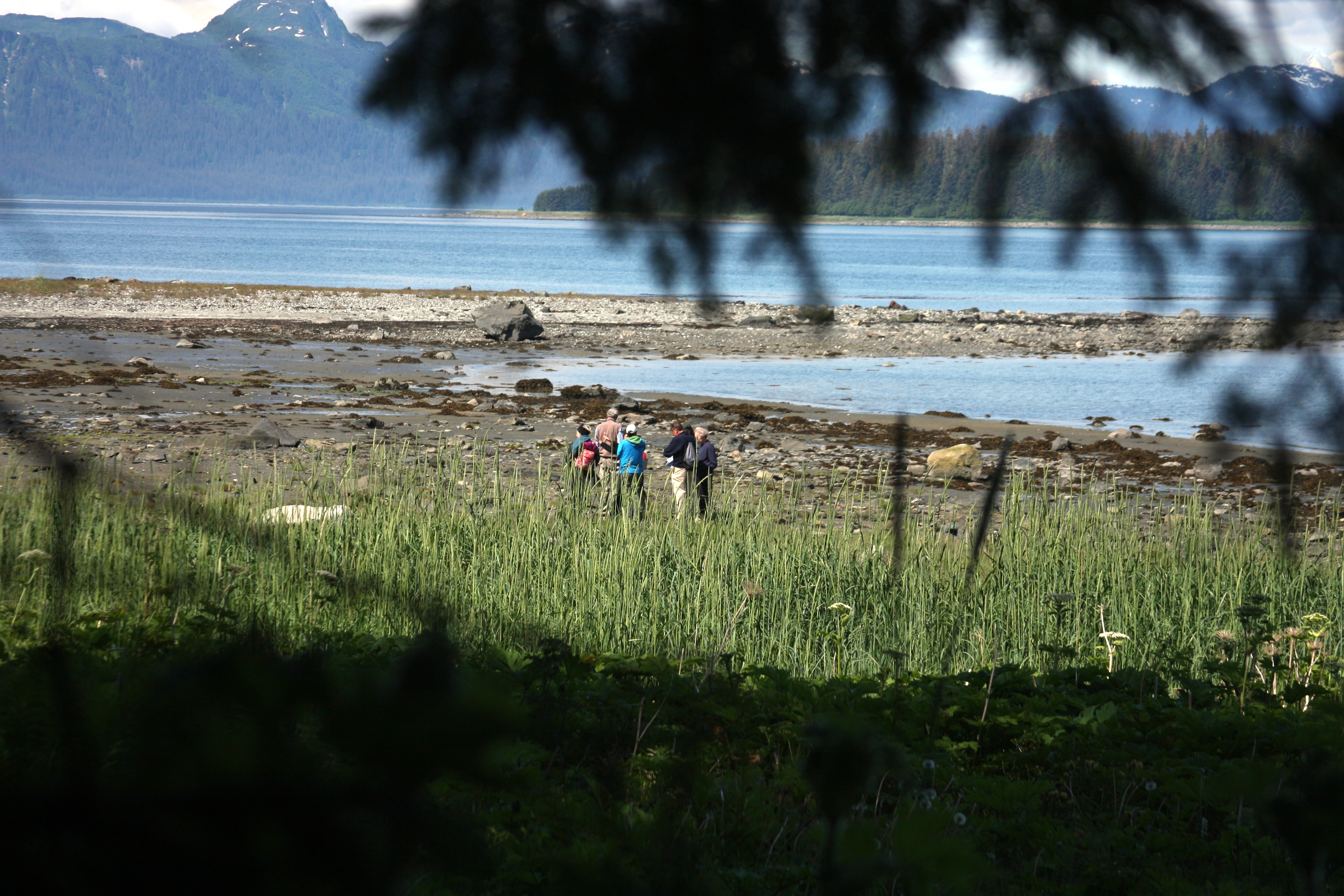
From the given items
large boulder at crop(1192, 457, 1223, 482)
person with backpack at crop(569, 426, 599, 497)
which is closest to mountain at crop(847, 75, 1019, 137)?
person with backpack at crop(569, 426, 599, 497)

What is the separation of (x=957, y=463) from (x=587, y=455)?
6624mm

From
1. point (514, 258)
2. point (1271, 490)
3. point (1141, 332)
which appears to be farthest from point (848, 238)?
point (1271, 490)

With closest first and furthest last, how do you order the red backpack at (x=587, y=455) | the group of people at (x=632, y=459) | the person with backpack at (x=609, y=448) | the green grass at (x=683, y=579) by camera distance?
the green grass at (x=683, y=579) < the group of people at (x=632, y=459) < the person with backpack at (x=609, y=448) < the red backpack at (x=587, y=455)

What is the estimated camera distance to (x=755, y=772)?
133 inches

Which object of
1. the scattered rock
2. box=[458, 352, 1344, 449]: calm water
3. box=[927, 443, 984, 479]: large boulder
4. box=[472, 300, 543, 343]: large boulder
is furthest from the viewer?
box=[472, 300, 543, 343]: large boulder

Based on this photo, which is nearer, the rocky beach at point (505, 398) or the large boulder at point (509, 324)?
the rocky beach at point (505, 398)

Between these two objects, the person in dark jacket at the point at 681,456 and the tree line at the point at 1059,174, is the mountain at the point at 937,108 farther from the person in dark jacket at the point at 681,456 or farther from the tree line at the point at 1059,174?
the person in dark jacket at the point at 681,456

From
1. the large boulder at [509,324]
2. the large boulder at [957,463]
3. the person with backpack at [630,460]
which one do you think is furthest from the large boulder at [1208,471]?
the large boulder at [509,324]

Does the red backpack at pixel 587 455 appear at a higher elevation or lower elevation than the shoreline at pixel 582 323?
lower

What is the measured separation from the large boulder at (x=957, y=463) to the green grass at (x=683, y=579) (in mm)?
6548

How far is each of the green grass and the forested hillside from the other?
2.68 meters

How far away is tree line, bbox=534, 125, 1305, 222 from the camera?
6.22ft

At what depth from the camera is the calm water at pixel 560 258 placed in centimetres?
196

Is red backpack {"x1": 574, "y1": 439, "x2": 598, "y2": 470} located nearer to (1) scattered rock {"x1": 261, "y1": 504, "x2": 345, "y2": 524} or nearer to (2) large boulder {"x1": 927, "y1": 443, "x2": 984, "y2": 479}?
(1) scattered rock {"x1": 261, "y1": 504, "x2": 345, "y2": 524}
